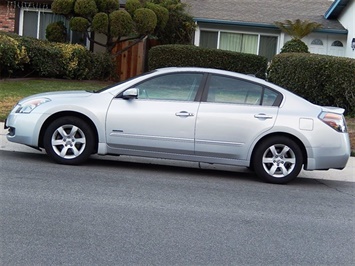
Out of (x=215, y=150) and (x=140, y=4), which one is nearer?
(x=215, y=150)

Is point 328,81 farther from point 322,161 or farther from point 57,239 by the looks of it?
point 57,239

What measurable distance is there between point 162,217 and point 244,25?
18.5 meters

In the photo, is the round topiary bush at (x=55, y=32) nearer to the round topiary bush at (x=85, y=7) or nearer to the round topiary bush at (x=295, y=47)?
the round topiary bush at (x=85, y=7)

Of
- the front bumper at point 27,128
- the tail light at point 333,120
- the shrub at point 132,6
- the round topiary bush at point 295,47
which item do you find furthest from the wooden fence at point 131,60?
the tail light at point 333,120

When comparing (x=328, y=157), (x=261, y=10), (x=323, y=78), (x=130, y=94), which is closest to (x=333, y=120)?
(x=328, y=157)

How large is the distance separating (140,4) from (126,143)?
43.1 ft

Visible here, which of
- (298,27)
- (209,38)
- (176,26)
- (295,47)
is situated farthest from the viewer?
(209,38)

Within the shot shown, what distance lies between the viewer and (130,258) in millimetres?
5457

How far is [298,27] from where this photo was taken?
74.3ft

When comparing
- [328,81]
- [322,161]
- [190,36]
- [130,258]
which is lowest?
[130,258]

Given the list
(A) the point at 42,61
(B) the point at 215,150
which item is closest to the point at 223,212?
(B) the point at 215,150

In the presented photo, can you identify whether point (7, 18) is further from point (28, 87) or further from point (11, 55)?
point (28, 87)

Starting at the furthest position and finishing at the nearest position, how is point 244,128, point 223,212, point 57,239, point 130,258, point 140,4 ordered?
point 140,4, point 244,128, point 223,212, point 57,239, point 130,258

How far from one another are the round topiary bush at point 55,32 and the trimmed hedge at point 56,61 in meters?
1.40
